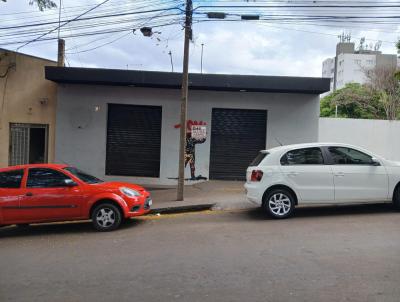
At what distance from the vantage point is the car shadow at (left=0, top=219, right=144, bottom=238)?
971cm

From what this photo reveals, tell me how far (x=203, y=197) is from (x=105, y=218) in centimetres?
401

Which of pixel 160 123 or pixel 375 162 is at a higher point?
pixel 160 123

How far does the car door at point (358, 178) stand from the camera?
31.4ft

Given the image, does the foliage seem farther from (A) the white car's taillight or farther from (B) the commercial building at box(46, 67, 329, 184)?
(A) the white car's taillight

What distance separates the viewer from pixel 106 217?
9.41m

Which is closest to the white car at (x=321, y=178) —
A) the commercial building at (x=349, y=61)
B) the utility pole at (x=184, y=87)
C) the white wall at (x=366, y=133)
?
the utility pole at (x=184, y=87)

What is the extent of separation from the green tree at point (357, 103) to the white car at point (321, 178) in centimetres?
2880

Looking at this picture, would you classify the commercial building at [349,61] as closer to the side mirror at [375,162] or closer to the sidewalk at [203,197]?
the sidewalk at [203,197]

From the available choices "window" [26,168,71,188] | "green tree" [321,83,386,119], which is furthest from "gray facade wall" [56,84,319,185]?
"green tree" [321,83,386,119]

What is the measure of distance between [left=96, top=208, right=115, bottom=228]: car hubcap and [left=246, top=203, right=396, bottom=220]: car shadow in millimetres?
3112

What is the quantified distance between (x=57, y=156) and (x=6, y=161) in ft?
6.02

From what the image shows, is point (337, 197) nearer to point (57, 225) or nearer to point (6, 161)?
point (57, 225)

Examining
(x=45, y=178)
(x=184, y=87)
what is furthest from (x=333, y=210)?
(x=45, y=178)

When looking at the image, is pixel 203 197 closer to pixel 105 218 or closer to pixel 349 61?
pixel 105 218
